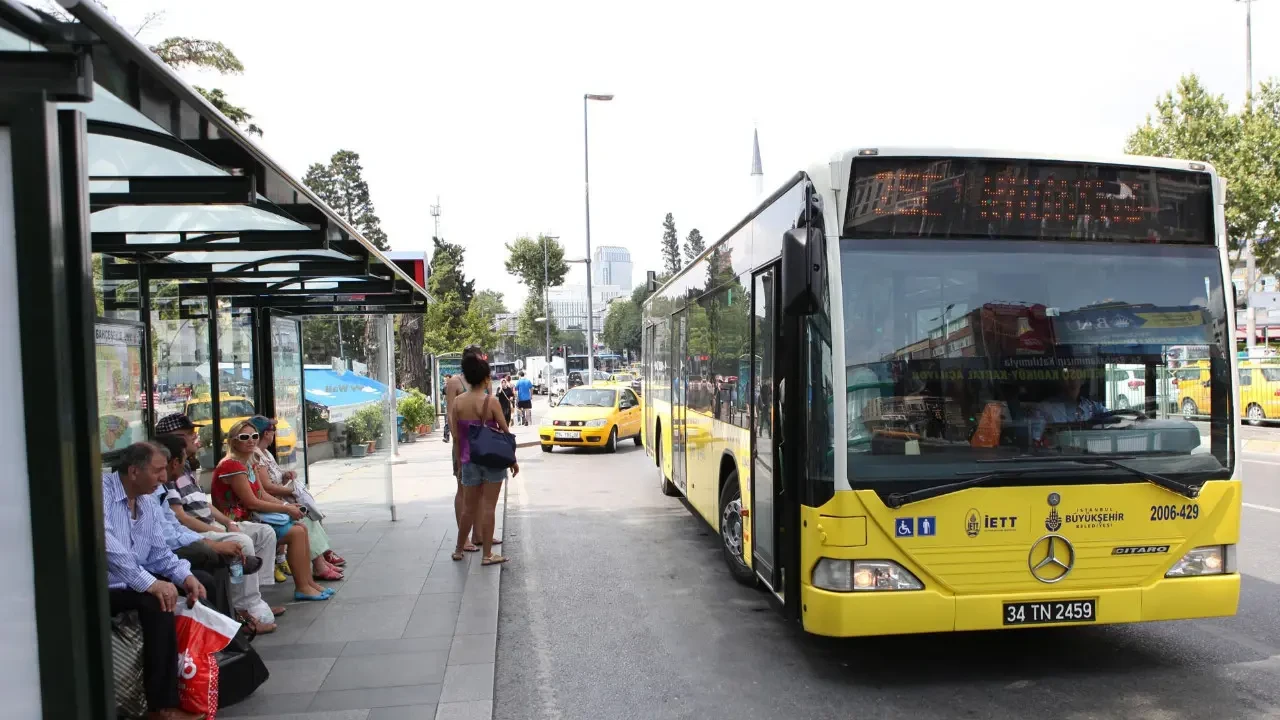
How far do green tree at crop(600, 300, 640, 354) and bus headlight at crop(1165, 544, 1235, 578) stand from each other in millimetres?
85896

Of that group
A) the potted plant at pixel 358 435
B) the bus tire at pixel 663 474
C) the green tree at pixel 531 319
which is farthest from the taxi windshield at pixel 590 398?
the green tree at pixel 531 319

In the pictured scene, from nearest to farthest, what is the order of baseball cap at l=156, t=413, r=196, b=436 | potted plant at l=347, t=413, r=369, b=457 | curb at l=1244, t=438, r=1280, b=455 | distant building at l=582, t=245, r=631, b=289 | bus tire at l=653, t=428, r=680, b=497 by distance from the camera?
baseball cap at l=156, t=413, r=196, b=436 < potted plant at l=347, t=413, r=369, b=457 < bus tire at l=653, t=428, r=680, b=497 < curb at l=1244, t=438, r=1280, b=455 < distant building at l=582, t=245, r=631, b=289

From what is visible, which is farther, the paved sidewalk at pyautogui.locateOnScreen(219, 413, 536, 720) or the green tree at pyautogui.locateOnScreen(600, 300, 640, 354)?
the green tree at pyautogui.locateOnScreen(600, 300, 640, 354)

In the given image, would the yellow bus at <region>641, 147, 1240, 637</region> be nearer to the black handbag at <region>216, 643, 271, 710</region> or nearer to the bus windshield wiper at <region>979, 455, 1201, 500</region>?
the bus windshield wiper at <region>979, 455, 1201, 500</region>

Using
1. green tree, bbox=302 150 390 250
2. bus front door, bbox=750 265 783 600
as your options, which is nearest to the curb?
bus front door, bbox=750 265 783 600

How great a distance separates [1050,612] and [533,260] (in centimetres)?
5049

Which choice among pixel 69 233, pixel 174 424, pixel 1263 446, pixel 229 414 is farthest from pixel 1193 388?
pixel 1263 446

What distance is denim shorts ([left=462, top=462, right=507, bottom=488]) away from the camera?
7273 mm

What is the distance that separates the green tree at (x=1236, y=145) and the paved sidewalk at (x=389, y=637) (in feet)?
76.0

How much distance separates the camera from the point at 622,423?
62.3 feet

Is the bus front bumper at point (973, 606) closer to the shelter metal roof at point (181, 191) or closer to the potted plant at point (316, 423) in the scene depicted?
the shelter metal roof at point (181, 191)

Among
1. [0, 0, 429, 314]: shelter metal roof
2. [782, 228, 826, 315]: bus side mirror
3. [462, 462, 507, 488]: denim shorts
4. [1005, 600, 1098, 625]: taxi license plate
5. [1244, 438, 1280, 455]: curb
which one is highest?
[0, 0, 429, 314]: shelter metal roof

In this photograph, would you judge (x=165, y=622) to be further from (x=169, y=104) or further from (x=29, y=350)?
(x=169, y=104)

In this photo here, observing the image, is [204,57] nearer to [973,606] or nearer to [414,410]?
[414,410]
